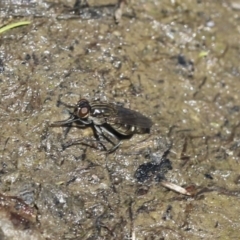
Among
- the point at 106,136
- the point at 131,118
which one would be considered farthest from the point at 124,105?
the point at 106,136

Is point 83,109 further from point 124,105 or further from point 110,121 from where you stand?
point 124,105

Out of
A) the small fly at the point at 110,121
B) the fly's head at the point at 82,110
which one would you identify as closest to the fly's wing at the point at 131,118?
the small fly at the point at 110,121

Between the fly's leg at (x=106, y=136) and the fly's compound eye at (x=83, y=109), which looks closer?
the fly's compound eye at (x=83, y=109)

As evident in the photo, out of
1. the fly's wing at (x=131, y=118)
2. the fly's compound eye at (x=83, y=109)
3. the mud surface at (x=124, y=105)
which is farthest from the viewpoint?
the fly's wing at (x=131, y=118)

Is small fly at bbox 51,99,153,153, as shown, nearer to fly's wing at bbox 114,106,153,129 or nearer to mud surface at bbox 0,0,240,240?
fly's wing at bbox 114,106,153,129

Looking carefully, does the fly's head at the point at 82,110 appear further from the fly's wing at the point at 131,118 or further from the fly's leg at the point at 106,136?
the fly's wing at the point at 131,118

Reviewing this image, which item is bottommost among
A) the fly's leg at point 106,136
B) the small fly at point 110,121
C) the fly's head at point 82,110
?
the fly's leg at point 106,136

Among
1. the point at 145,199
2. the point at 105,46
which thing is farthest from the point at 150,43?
the point at 145,199

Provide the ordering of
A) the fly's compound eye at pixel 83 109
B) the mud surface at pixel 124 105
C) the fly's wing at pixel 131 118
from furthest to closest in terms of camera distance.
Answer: the fly's wing at pixel 131 118 → the fly's compound eye at pixel 83 109 → the mud surface at pixel 124 105

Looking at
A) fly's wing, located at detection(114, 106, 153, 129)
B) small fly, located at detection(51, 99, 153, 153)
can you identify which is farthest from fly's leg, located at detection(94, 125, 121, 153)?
fly's wing, located at detection(114, 106, 153, 129)
